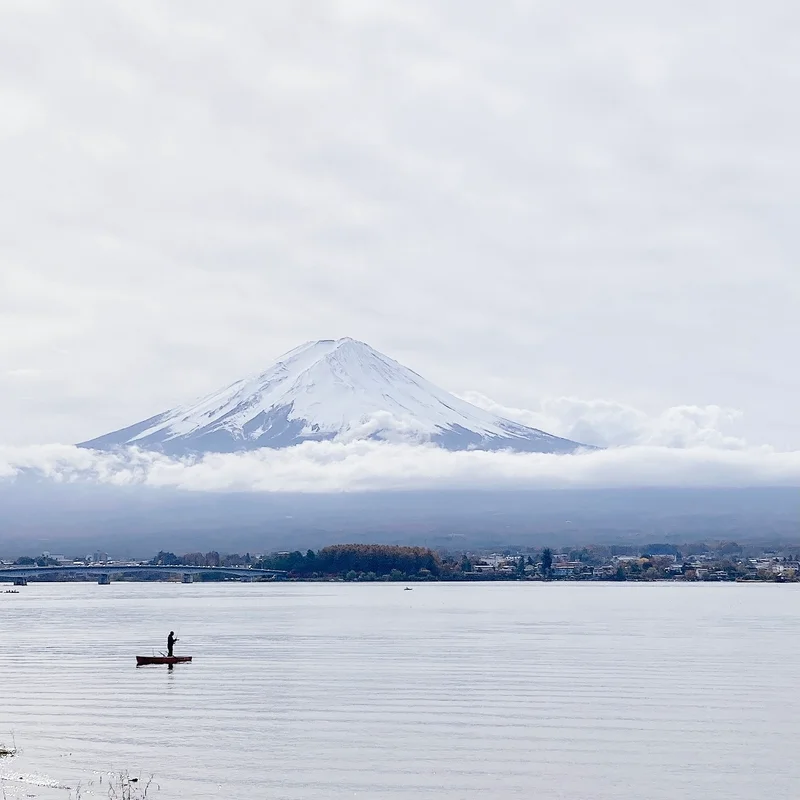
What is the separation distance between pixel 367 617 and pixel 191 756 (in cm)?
7263

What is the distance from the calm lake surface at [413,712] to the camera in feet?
112

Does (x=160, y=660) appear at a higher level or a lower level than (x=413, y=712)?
higher

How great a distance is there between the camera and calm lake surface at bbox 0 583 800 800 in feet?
112

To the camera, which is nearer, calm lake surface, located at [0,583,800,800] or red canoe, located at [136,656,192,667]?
calm lake surface, located at [0,583,800,800]

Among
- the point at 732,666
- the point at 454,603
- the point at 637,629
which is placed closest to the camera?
the point at 732,666

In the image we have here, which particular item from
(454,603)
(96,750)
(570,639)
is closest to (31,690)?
(96,750)

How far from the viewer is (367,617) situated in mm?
109625

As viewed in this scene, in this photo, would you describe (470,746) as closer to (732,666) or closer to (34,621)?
(732,666)

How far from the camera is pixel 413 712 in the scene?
4597 cm

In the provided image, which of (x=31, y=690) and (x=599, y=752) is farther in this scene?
(x=31, y=690)

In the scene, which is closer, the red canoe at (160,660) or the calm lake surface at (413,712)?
the calm lake surface at (413,712)

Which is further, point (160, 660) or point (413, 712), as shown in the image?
point (160, 660)

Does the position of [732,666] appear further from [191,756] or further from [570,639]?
[191,756]

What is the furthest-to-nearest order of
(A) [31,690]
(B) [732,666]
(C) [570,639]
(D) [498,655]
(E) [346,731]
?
(C) [570,639] → (D) [498,655] → (B) [732,666] → (A) [31,690] → (E) [346,731]
